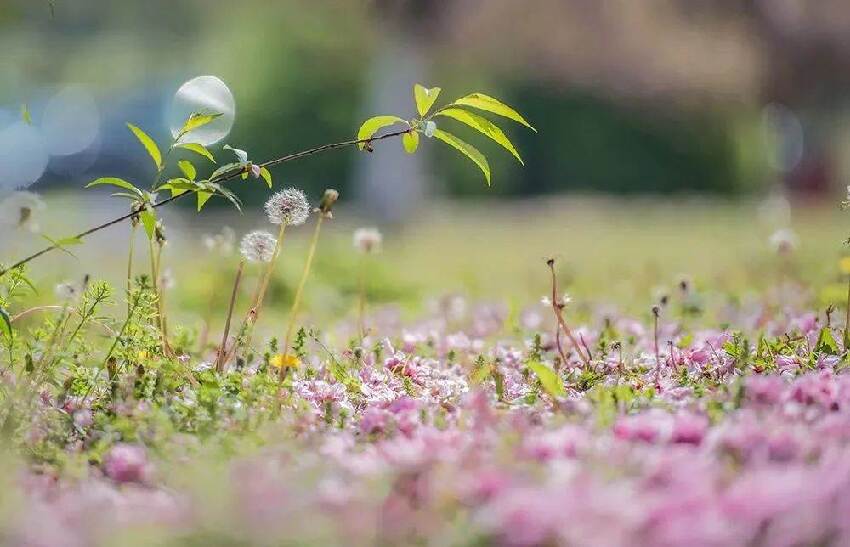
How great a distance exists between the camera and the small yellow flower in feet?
8.53

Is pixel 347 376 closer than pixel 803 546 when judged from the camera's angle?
No

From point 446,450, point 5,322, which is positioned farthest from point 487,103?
point 5,322

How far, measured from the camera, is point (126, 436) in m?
2.26

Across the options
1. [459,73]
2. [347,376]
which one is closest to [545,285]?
[347,376]

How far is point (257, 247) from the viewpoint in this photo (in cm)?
274

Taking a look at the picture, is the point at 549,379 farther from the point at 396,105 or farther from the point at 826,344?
the point at 396,105

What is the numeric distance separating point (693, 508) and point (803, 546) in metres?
0.15

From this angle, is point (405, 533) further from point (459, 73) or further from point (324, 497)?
point (459, 73)

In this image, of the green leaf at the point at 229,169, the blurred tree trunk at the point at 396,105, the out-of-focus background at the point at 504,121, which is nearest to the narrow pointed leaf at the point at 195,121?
the green leaf at the point at 229,169

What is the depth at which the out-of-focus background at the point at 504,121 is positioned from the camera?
405 inches

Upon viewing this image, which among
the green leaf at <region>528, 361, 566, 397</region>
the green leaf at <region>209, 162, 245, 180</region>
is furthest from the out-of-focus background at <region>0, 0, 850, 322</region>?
the green leaf at <region>528, 361, 566, 397</region>

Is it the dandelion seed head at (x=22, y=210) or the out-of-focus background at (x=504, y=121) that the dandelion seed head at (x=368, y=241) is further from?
the dandelion seed head at (x=22, y=210)

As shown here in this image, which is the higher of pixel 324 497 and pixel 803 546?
pixel 324 497

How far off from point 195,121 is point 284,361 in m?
0.55
